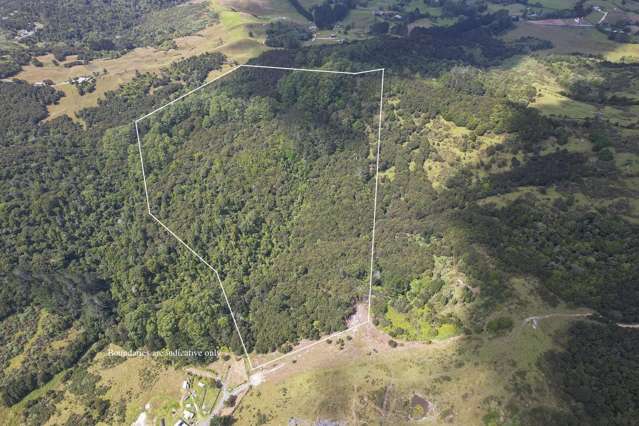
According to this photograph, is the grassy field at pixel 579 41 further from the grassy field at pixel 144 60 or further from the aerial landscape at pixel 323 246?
the grassy field at pixel 144 60

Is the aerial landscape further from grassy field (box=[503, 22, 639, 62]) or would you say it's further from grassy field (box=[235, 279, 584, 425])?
grassy field (box=[503, 22, 639, 62])

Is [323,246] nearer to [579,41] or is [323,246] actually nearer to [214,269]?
[214,269]

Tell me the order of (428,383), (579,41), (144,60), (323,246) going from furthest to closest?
(579,41)
(144,60)
(323,246)
(428,383)

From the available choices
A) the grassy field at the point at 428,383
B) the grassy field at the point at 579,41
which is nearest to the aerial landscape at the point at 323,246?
the grassy field at the point at 428,383

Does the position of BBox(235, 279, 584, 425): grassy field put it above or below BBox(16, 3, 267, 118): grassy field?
below

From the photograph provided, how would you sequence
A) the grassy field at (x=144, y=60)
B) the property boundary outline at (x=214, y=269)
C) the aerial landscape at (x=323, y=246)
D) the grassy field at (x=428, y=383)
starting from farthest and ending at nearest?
the grassy field at (x=144, y=60) < the property boundary outline at (x=214, y=269) < the aerial landscape at (x=323, y=246) < the grassy field at (x=428, y=383)

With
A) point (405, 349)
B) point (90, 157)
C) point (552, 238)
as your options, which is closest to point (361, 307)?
point (405, 349)

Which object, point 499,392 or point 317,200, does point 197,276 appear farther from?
point 499,392

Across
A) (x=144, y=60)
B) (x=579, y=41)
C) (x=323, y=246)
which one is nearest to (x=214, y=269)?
(x=323, y=246)

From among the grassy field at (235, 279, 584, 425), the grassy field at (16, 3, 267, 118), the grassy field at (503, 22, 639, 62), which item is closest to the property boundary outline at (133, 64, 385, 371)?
the grassy field at (235, 279, 584, 425)
